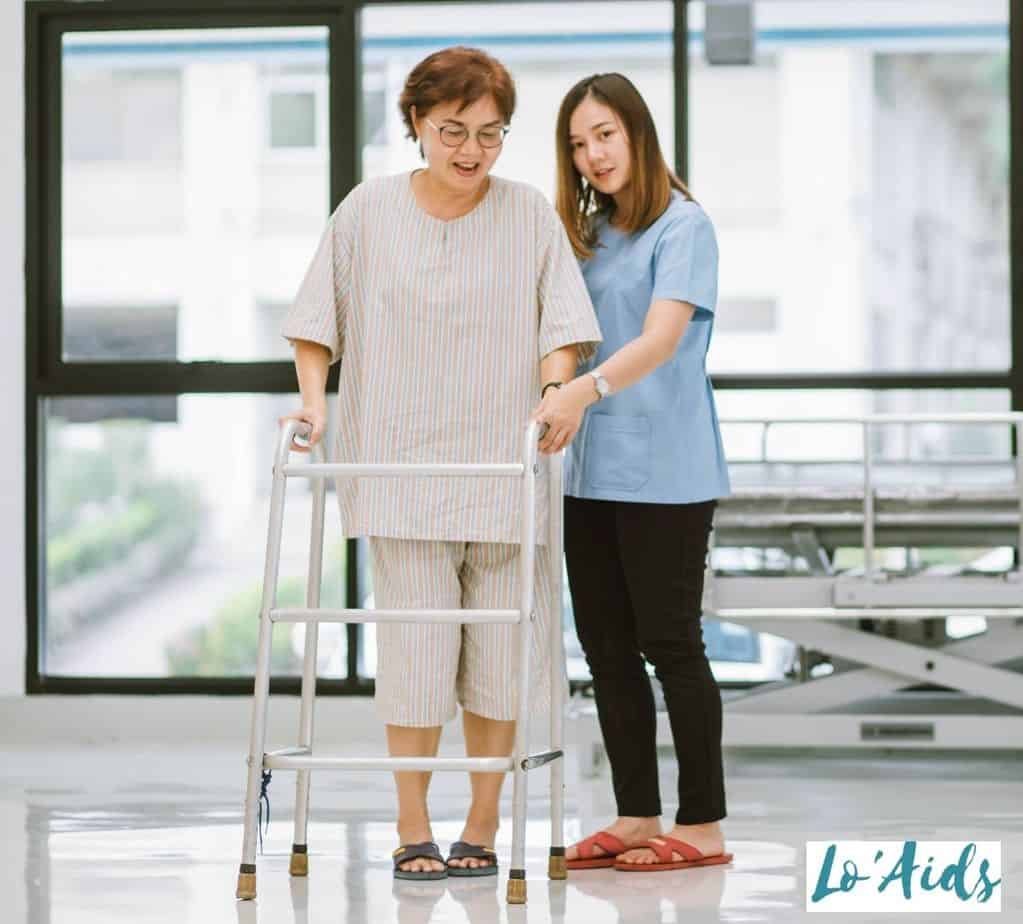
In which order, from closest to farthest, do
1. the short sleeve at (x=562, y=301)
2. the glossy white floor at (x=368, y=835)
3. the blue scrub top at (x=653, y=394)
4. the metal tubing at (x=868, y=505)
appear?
the glossy white floor at (x=368, y=835)
the short sleeve at (x=562, y=301)
the blue scrub top at (x=653, y=394)
the metal tubing at (x=868, y=505)

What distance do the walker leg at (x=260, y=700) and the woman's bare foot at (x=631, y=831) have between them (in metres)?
0.60

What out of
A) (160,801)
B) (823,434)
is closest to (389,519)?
(160,801)

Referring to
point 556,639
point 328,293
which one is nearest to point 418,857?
point 556,639

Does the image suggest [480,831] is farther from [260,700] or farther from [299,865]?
[260,700]

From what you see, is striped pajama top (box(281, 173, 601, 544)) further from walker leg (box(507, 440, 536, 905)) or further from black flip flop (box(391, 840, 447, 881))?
black flip flop (box(391, 840, 447, 881))

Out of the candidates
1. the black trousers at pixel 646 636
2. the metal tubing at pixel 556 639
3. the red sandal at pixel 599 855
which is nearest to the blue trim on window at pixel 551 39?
the black trousers at pixel 646 636

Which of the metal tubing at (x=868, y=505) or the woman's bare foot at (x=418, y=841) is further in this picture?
the metal tubing at (x=868, y=505)

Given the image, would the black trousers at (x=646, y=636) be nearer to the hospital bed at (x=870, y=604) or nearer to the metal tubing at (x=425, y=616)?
the metal tubing at (x=425, y=616)

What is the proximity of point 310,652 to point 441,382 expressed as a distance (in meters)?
0.52

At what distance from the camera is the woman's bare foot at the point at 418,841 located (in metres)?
2.74

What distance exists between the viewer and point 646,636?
285 centimetres

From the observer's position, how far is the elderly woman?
2.71 meters

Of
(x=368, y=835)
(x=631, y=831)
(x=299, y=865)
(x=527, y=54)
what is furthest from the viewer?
(x=527, y=54)

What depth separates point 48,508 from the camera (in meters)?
4.88
